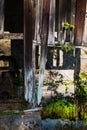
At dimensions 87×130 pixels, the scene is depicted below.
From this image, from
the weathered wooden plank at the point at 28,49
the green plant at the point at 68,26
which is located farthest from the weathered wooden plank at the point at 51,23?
the weathered wooden plank at the point at 28,49

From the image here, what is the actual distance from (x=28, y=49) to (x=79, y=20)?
113 centimetres

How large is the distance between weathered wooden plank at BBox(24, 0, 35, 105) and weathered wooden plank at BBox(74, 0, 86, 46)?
0.88m

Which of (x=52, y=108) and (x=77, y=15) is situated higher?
(x=77, y=15)

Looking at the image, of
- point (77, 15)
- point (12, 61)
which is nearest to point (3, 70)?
point (12, 61)

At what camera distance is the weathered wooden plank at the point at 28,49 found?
724 centimetres

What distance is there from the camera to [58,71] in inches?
352

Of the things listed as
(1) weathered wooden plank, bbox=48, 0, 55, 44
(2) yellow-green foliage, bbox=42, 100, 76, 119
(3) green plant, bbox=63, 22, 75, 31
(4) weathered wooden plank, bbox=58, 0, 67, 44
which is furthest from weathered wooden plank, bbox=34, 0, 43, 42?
(2) yellow-green foliage, bbox=42, 100, 76, 119

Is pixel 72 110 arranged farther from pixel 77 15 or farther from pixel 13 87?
Answer: pixel 77 15

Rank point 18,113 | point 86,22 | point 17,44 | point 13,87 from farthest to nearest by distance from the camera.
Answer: point 17,44
point 13,87
point 86,22
point 18,113

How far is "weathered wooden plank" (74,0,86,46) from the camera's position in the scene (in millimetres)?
7441

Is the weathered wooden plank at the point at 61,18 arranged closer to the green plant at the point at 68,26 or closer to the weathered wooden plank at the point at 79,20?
the green plant at the point at 68,26

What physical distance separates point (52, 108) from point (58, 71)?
0.88 m

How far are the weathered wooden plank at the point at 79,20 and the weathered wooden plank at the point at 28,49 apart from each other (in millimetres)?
884

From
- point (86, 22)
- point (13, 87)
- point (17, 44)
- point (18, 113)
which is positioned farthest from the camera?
point (17, 44)
